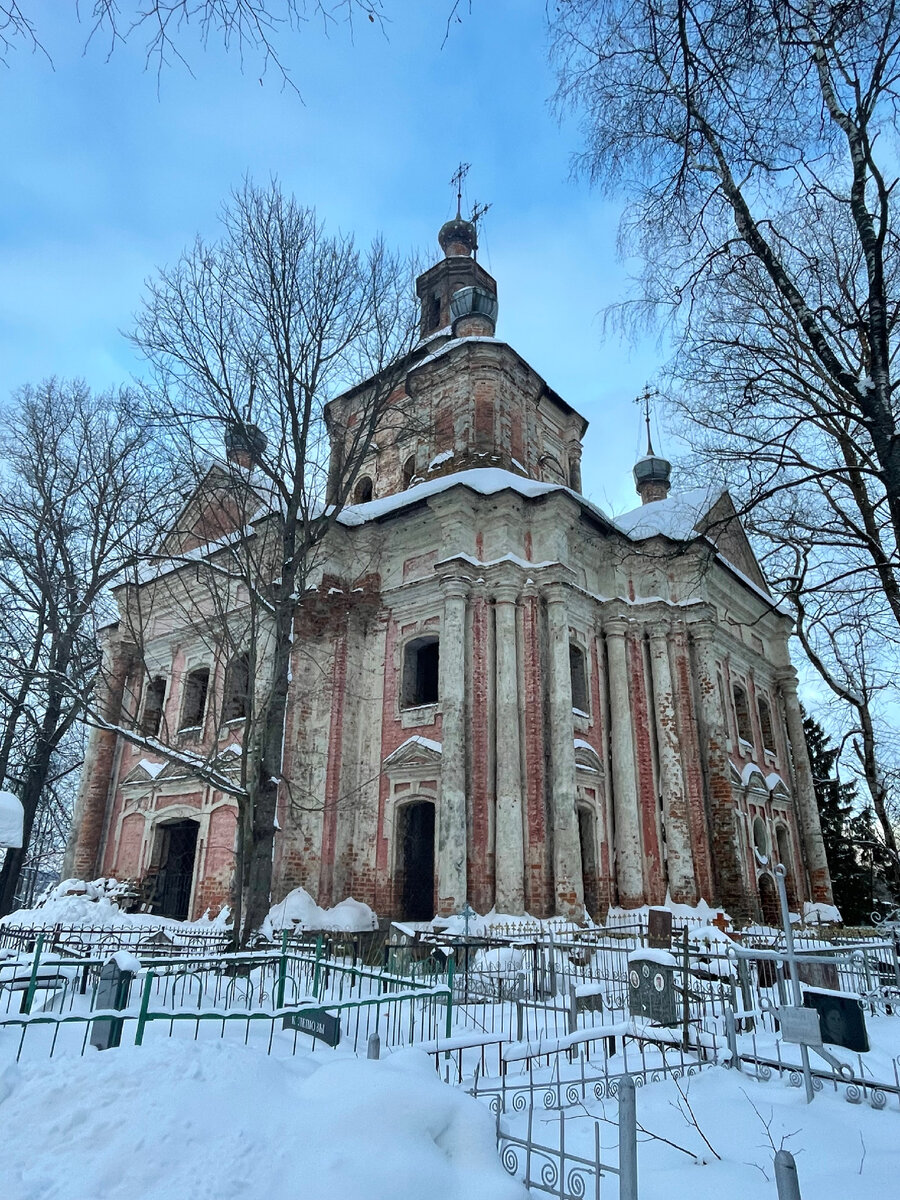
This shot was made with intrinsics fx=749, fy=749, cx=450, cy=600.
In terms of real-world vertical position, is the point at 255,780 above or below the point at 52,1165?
above

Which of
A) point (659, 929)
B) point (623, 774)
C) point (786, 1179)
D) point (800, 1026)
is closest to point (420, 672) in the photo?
point (623, 774)

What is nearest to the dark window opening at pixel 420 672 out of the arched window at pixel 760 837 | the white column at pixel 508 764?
the white column at pixel 508 764

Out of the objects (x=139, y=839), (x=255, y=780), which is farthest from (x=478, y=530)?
(x=139, y=839)

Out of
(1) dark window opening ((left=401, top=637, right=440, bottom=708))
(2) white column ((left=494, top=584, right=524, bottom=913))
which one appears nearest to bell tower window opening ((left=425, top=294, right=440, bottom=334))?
(1) dark window opening ((left=401, top=637, right=440, bottom=708))

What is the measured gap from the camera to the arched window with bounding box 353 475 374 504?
2220cm

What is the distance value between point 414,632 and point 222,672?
18.2ft

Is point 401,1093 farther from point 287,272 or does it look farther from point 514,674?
point 287,272

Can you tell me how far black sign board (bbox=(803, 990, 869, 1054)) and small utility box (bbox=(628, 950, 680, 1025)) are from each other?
2.40 metres

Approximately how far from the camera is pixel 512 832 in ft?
44.7

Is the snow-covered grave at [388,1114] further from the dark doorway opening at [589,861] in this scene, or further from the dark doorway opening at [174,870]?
the dark doorway opening at [174,870]

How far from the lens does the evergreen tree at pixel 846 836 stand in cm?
2602

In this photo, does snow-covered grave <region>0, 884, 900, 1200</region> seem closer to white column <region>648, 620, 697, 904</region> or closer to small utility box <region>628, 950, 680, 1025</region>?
small utility box <region>628, 950, 680, 1025</region>

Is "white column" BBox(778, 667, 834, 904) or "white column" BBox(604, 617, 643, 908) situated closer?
"white column" BBox(604, 617, 643, 908)

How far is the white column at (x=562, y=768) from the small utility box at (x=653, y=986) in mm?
4672
